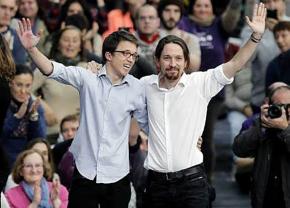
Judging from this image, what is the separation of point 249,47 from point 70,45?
14.5 feet

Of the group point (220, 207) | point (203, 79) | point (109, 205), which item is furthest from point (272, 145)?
point (220, 207)

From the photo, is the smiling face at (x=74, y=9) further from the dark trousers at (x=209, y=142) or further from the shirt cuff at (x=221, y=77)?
the shirt cuff at (x=221, y=77)

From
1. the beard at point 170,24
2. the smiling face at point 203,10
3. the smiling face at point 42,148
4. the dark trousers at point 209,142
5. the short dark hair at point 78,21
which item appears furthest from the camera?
the short dark hair at point 78,21

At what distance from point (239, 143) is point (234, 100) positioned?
4523mm

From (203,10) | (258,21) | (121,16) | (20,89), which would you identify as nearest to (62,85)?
(20,89)

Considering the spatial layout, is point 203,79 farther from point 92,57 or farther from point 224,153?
point 224,153

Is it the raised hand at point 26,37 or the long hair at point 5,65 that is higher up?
the raised hand at point 26,37

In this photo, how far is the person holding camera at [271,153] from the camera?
8.55m

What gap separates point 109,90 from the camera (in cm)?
796

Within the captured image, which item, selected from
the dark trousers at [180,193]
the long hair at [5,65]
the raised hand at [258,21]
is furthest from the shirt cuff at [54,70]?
the raised hand at [258,21]

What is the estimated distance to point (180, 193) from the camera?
802cm

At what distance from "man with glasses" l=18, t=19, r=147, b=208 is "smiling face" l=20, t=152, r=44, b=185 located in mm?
2099

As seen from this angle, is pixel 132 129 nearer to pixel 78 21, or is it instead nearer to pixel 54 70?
pixel 54 70

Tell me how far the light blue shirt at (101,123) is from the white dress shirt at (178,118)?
0.64ft
